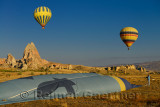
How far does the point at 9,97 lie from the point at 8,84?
1.33 metres

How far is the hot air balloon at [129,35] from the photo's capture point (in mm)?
46188

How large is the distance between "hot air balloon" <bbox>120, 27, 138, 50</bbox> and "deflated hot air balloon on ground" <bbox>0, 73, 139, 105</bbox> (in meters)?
32.8

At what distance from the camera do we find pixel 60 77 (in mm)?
13992

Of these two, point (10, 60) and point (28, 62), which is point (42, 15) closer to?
point (28, 62)

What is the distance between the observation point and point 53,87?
40.3 ft

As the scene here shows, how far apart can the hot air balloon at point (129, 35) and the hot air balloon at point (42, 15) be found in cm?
2091

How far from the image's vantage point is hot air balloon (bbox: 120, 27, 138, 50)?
46.2 meters

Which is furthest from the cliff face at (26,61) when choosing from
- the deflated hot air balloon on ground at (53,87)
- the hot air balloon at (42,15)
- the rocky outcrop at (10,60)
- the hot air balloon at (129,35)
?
the deflated hot air balloon on ground at (53,87)

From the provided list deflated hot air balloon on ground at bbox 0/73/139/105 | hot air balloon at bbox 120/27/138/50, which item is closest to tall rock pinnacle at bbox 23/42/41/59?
hot air balloon at bbox 120/27/138/50

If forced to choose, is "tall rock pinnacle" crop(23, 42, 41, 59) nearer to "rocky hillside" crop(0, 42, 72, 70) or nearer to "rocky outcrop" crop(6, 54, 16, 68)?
"rocky hillside" crop(0, 42, 72, 70)

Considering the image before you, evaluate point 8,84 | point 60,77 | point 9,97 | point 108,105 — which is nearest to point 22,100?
point 9,97

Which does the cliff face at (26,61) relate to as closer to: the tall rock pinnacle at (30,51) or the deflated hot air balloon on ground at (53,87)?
the tall rock pinnacle at (30,51)

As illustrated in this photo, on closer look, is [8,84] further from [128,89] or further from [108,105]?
[128,89]

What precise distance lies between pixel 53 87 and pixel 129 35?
37651mm
